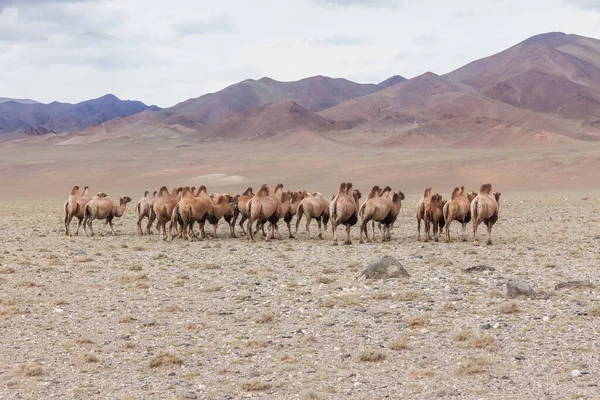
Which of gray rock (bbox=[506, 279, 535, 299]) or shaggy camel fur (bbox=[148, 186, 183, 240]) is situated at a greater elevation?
shaggy camel fur (bbox=[148, 186, 183, 240])

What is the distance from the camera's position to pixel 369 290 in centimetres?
1276

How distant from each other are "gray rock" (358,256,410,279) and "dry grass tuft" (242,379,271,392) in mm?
6127

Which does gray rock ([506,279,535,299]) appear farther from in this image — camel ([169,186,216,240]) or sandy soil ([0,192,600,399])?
camel ([169,186,216,240])

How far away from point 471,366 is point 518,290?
3860mm

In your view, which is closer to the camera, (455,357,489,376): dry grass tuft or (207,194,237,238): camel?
(455,357,489,376): dry grass tuft

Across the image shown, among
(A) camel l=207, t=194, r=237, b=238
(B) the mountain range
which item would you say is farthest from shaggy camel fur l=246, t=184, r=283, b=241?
(B) the mountain range

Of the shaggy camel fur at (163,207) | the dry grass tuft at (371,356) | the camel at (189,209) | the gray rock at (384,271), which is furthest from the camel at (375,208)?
the dry grass tuft at (371,356)

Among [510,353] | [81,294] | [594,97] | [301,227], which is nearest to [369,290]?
[510,353]

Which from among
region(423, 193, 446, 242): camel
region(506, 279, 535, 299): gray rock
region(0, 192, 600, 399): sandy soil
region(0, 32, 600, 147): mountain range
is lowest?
region(0, 192, 600, 399): sandy soil

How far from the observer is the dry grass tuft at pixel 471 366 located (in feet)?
27.1

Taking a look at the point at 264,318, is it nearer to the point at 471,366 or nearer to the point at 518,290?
the point at 471,366

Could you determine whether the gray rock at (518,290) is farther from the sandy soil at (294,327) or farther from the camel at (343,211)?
the camel at (343,211)

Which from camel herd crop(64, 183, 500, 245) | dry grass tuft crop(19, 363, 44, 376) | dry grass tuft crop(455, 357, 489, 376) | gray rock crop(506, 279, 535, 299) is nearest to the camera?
dry grass tuft crop(455, 357, 489, 376)

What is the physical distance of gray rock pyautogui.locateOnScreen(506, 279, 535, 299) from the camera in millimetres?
11814
